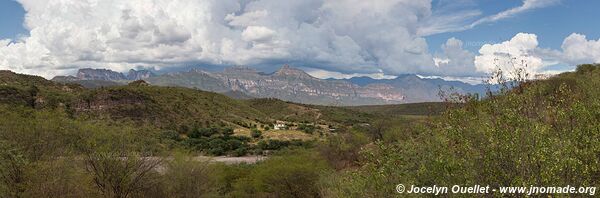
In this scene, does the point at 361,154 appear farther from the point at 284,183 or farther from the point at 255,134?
the point at 255,134

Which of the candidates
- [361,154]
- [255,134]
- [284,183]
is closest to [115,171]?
[361,154]

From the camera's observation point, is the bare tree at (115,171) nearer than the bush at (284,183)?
Yes

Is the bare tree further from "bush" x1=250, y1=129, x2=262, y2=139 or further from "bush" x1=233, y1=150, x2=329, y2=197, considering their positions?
"bush" x1=250, y1=129, x2=262, y2=139

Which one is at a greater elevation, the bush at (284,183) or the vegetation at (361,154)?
the vegetation at (361,154)

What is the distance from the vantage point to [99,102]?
174 meters

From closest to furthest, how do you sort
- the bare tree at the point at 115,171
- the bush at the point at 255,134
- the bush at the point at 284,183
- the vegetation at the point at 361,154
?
the vegetation at the point at 361,154 → the bare tree at the point at 115,171 → the bush at the point at 284,183 → the bush at the point at 255,134

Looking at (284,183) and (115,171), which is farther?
(284,183)

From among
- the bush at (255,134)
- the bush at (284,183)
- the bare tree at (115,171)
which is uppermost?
the bare tree at (115,171)

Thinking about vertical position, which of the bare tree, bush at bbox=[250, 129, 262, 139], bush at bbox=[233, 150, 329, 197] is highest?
the bare tree

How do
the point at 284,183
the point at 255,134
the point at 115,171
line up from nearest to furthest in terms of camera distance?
the point at 115,171
the point at 284,183
the point at 255,134

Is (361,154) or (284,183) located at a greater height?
(361,154)

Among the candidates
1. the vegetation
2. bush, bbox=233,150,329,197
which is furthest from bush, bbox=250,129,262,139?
bush, bbox=233,150,329,197

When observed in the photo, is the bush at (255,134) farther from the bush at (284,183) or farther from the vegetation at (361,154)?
the bush at (284,183)

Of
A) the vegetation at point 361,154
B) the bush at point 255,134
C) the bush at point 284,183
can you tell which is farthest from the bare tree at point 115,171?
the bush at point 255,134
